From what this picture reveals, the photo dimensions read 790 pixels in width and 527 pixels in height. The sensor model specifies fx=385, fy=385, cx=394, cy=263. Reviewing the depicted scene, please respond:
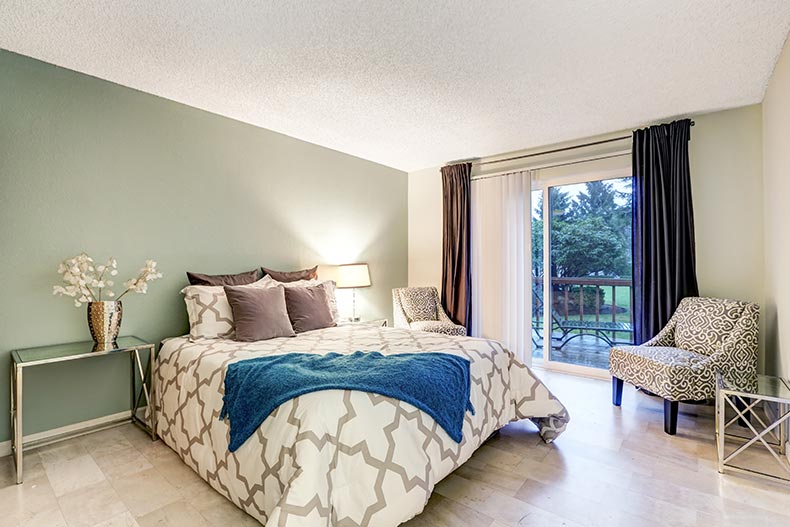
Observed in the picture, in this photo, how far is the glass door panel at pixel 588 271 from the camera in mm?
4000

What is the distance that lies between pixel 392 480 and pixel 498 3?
2.27 m

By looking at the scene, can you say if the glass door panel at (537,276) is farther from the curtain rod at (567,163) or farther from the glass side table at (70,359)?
the glass side table at (70,359)

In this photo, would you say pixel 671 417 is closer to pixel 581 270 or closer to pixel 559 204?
pixel 581 270

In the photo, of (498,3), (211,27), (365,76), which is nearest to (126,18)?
(211,27)

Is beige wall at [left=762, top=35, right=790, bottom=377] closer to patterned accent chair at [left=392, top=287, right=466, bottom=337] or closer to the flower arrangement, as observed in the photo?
patterned accent chair at [left=392, top=287, right=466, bottom=337]

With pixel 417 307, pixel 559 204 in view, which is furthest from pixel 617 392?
pixel 417 307

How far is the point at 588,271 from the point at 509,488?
113 inches

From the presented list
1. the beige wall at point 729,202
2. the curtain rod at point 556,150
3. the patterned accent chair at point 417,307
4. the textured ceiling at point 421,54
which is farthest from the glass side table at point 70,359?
the beige wall at point 729,202

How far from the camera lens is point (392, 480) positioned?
1.57 meters

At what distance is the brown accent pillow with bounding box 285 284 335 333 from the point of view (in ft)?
10.3

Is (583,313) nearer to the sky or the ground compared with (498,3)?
nearer to the ground

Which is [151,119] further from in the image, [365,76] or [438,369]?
[438,369]

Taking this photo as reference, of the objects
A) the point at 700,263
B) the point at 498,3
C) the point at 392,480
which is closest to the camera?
the point at 392,480

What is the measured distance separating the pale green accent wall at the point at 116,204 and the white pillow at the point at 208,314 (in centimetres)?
35
